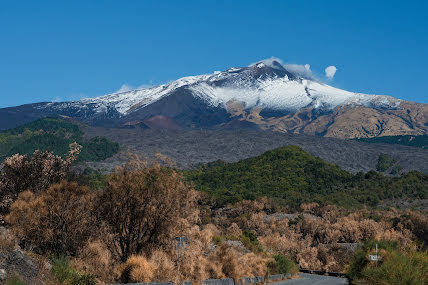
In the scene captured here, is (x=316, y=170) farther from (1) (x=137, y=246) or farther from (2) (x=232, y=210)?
(1) (x=137, y=246)

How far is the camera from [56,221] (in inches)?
768

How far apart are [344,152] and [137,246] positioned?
169656 millimetres

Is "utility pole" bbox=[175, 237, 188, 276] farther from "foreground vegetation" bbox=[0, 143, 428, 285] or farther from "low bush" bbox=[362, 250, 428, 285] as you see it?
"low bush" bbox=[362, 250, 428, 285]

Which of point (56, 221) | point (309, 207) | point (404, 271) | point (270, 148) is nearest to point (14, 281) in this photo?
point (56, 221)

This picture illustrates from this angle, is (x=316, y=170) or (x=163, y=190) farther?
(x=316, y=170)

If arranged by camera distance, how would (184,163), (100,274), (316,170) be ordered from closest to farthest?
(100,274), (316,170), (184,163)

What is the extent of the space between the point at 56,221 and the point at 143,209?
3133 mm

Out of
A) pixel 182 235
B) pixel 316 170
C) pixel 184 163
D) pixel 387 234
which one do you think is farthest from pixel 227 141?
pixel 182 235

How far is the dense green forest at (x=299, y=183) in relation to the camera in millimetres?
105312

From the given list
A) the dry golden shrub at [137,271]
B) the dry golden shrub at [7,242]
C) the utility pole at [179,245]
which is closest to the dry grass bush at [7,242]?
the dry golden shrub at [7,242]

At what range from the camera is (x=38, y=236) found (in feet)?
61.6

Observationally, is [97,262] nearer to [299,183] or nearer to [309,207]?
[309,207]

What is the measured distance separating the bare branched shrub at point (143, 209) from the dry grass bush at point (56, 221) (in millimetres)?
739

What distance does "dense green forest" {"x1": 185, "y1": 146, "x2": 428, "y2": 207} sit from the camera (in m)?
105
